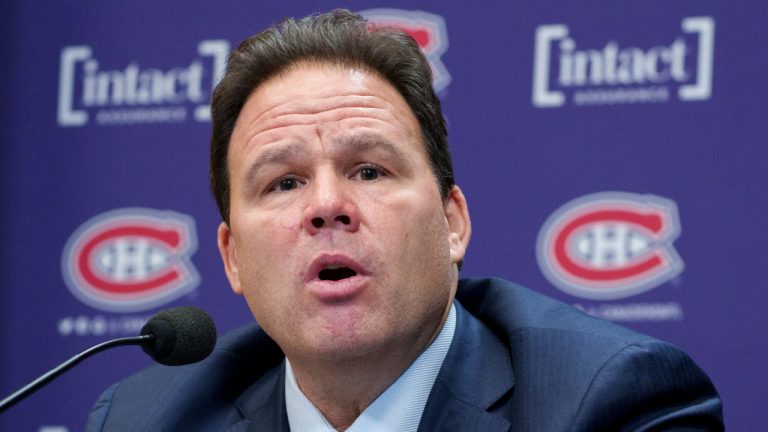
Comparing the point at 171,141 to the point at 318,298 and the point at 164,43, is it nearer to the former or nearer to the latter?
the point at 164,43

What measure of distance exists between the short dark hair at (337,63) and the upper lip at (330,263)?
346 millimetres

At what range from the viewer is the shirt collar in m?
2.29

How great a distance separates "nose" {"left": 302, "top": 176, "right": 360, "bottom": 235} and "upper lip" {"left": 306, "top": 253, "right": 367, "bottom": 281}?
5 cm

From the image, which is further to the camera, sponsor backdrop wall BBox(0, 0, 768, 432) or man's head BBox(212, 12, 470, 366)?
sponsor backdrop wall BBox(0, 0, 768, 432)

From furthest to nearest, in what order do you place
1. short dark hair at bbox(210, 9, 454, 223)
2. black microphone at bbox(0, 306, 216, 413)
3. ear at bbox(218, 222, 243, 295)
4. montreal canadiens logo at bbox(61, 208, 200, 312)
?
montreal canadiens logo at bbox(61, 208, 200, 312) < ear at bbox(218, 222, 243, 295) < short dark hair at bbox(210, 9, 454, 223) < black microphone at bbox(0, 306, 216, 413)

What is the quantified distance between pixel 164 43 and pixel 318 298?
1725 millimetres

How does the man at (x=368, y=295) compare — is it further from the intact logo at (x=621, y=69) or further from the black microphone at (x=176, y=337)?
the intact logo at (x=621, y=69)

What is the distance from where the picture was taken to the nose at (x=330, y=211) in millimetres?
2135

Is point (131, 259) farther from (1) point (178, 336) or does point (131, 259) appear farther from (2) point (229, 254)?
(1) point (178, 336)

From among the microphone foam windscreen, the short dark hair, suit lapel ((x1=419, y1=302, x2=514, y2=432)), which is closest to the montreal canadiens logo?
the short dark hair

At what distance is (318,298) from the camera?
2.13m

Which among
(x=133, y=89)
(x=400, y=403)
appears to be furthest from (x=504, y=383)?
(x=133, y=89)

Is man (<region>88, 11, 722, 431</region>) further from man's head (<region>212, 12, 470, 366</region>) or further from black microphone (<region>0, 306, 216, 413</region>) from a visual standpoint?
black microphone (<region>0, 306, 216, 413</region>)

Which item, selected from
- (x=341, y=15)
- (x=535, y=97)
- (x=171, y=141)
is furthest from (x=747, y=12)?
(x=171, y=141)
